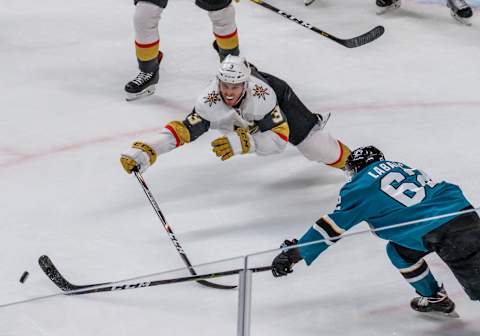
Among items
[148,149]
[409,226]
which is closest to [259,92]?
[148,149]

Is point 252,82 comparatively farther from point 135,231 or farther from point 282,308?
point 282,308

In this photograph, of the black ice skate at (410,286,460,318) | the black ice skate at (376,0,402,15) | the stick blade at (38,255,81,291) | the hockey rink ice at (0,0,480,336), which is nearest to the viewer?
the black ice skate at (410,286,460,318)

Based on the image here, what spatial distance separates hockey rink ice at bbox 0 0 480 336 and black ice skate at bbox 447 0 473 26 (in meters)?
0.06

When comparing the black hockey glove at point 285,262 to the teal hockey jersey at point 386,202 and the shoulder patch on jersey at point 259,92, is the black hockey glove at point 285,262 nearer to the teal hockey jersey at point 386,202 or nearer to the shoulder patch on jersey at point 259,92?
the teal hockey jersey at point 386,202

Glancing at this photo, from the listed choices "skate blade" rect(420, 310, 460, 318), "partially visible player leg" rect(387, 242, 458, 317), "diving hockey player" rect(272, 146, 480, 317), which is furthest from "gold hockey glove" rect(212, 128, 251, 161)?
"skate blade" rect(420, 310, 460, 318)

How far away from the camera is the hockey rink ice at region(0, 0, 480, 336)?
1.76 metres

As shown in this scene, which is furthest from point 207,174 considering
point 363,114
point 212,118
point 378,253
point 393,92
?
point 378,253

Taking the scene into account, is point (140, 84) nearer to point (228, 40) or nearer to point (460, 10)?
point (228, 40)

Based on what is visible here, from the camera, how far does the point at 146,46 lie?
13.2 feet

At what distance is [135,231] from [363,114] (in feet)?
4.14

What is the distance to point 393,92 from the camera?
417 cm

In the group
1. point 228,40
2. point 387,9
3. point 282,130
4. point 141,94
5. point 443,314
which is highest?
point 443,314

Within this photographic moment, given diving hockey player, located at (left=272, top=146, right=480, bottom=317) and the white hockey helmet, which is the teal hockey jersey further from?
the white hockey helmet

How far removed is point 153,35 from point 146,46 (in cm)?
6
